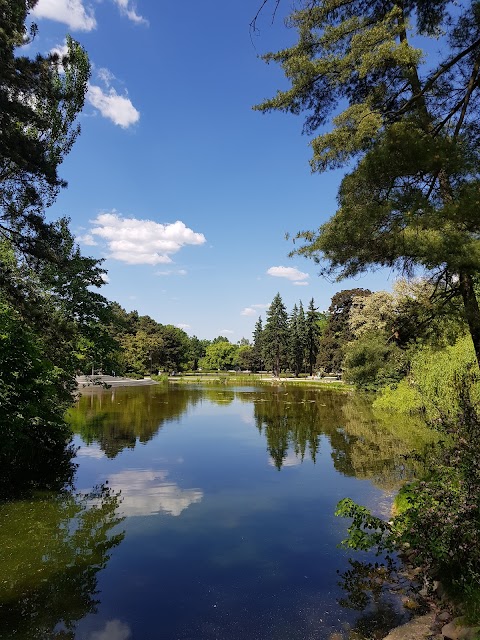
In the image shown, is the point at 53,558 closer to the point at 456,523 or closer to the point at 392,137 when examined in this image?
the point at 456,523

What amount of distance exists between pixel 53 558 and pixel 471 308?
351 inches

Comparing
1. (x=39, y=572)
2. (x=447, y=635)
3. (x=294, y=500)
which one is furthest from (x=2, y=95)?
(x=294, y=500)

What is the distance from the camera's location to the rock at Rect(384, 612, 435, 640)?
5.21 m

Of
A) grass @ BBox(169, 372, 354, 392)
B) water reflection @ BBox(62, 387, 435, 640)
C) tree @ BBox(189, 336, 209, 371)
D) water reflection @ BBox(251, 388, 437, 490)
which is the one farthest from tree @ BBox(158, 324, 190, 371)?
water reflection @ BBox(62, 387, 435, 640)

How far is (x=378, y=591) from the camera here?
7066 mm

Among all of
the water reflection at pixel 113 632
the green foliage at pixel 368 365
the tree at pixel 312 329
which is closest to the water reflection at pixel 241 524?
the water reflection at pixel 113 632

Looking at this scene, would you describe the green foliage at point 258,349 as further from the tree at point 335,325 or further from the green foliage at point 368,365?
the green foliage at point 368,365

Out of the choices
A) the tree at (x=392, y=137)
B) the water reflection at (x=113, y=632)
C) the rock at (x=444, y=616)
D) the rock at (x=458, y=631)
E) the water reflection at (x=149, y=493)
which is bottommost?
the water reflection at (x=113, y=632)

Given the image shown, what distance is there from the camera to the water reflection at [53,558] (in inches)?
243

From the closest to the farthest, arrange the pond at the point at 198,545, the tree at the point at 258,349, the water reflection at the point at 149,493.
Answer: the pond at the point at 198,545, the water reflection at the point at 149,493, the tree at the point at 258,349

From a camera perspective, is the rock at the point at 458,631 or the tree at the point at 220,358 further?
the tree at the point at 220,358

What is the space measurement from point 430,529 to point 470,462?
3.87 ft

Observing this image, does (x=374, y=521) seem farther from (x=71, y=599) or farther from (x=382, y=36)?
(x=382, y=36)

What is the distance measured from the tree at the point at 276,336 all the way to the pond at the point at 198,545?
64305mm
